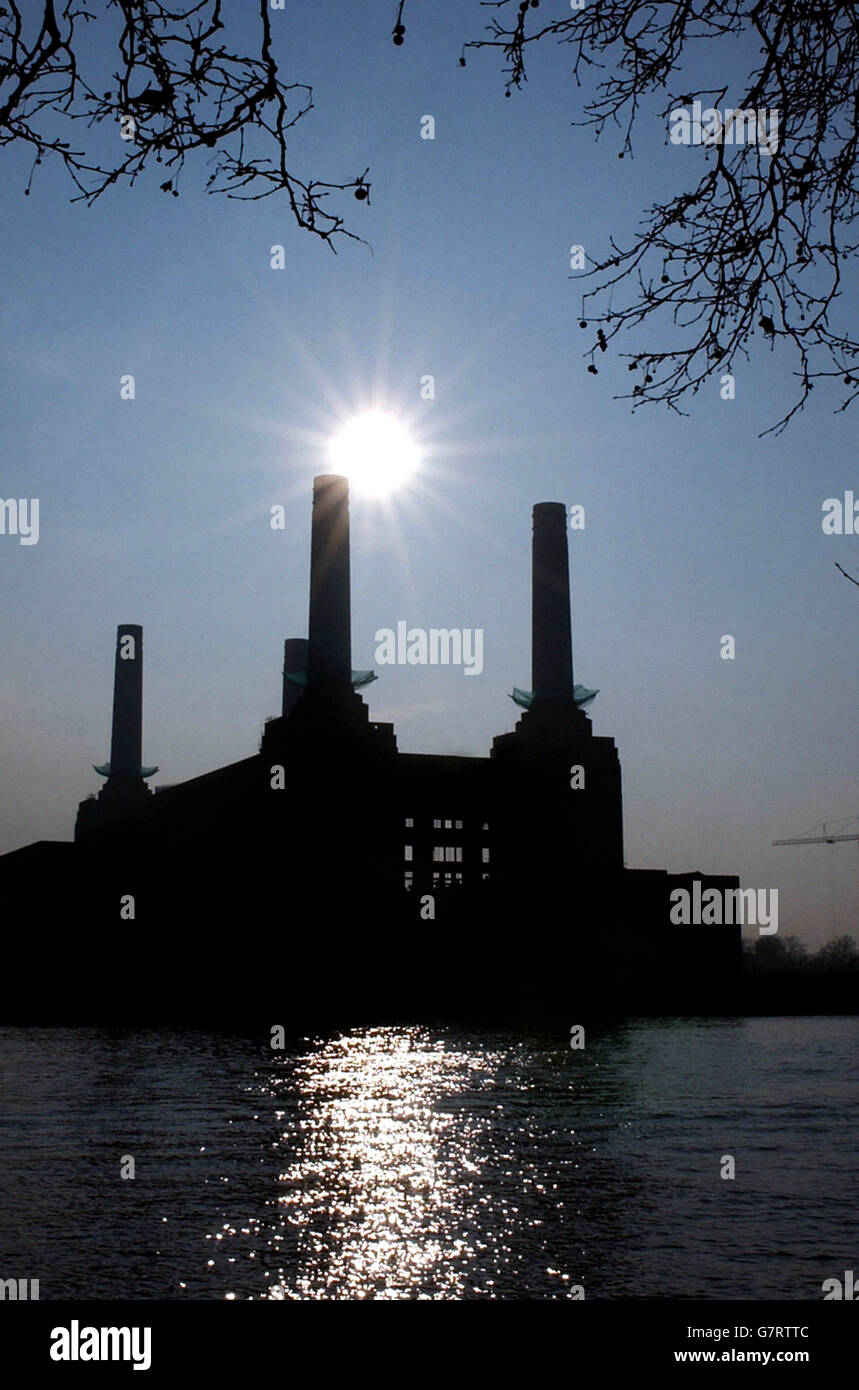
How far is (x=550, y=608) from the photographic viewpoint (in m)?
65.0

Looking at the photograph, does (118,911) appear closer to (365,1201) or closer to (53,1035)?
(53,1035)

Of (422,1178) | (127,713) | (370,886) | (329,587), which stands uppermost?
(329,587)

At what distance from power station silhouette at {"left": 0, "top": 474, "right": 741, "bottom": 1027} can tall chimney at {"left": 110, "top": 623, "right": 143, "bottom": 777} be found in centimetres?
1013

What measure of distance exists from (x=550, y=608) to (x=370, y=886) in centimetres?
1680

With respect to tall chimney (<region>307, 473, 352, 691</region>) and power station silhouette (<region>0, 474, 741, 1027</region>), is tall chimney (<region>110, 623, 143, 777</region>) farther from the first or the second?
tall chimney (<region>307, 473, 352, 691</region>)

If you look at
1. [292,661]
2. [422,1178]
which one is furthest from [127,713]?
[422,1178]

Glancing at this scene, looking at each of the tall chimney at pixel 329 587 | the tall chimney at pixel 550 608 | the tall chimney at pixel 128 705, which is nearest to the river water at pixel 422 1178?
the tall chimney at pixel 329 587

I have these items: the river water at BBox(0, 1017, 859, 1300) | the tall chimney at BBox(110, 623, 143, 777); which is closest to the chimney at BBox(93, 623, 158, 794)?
the tall chimney at BBox(110, 623, 143, 777)

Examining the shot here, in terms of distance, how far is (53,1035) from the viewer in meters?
46.5

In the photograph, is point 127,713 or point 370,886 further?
point 127,713

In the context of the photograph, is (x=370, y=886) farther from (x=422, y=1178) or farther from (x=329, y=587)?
(x=422, y=1178)

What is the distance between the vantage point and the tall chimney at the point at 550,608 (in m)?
64.3

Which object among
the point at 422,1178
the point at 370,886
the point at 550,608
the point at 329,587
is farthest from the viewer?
the point at 370,886
